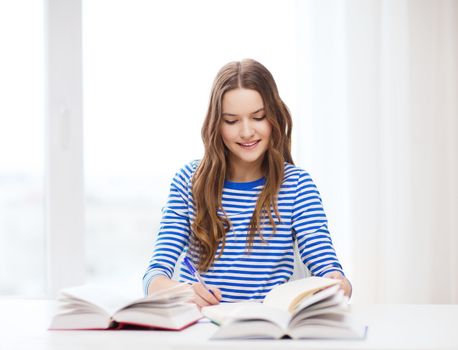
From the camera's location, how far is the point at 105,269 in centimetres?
302

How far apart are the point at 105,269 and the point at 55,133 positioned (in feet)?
2.05

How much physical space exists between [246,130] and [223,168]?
153mm

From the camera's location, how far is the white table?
46.7 inches

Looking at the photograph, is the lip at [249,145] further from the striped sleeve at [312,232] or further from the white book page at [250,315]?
the white book page at [250,315]

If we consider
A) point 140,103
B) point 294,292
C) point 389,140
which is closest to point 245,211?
point 294,292

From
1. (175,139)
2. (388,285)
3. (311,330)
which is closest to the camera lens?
(311,330)

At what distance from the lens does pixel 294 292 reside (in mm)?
1432

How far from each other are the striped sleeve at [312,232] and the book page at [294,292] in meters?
0.35

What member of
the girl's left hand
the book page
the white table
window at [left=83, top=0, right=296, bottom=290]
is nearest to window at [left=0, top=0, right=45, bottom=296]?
window at [left=83, top=0, right=296, bottom=290]

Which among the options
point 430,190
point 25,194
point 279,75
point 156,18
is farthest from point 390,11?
point 25,194

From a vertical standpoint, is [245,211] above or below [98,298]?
above

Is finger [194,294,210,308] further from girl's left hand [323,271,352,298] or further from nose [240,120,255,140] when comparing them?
nose [240,120,255,140]

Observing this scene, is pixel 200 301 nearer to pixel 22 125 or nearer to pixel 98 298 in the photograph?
pixel 98 298

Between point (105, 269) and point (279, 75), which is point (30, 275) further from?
point (279, 75)
